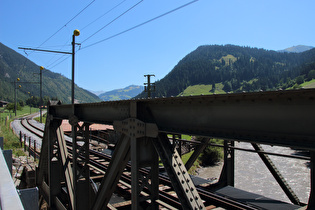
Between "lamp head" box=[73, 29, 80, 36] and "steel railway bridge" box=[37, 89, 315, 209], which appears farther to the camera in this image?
"lamp head" box=[73, 29, 80, 36]

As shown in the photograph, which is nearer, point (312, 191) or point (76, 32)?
point (312, 191)

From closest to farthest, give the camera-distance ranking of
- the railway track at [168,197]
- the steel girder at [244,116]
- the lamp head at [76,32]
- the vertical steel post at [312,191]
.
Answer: the steel girder at [244,116] < the vertical steel post at [312,191] < the railway track at [168,197] < the lamp head at [76,32]

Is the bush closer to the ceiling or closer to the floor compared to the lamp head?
closer to the floor

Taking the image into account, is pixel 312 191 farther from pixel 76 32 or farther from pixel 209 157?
pixel 209 157

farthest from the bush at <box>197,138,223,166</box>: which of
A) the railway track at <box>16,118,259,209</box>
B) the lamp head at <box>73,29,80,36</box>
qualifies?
the lamp head at <box>73,29,80,36</box>

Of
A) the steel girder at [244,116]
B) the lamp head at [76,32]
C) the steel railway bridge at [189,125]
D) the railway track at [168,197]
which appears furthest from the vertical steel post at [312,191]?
the lamp head at [76,32]

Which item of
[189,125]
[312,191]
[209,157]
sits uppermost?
[189,125]

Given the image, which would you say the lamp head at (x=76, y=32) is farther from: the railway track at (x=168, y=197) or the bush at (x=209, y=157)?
the bush at (x=209, y=157)

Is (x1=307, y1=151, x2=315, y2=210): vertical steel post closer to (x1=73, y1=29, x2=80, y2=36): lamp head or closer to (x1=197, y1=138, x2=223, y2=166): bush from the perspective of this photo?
(x1=73, y1=29, x2=80, y2=36): lamp head

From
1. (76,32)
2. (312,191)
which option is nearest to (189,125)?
(312,191)

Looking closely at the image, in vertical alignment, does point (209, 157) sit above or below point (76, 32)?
below

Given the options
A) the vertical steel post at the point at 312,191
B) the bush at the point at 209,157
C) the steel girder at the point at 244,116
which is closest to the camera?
the steel girder at the point at 244,116

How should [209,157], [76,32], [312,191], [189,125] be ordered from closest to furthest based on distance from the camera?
[189,125] → [312,191] → [76,32] → [209,157]

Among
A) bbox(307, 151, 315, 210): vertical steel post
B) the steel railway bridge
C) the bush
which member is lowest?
the bush
